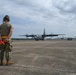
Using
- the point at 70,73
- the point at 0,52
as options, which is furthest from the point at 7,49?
the point at 70,73

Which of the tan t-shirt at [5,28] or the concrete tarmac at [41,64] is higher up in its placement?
the tan t-shirt at [5,28]

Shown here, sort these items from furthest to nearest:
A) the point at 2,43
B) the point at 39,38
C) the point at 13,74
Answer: the point at 39,38
the point at 2,43
the point at 13,74

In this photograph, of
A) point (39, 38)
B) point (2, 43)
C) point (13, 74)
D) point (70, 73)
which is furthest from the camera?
point (39, 38)

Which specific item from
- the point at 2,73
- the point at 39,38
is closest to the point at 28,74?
the point at 2,73

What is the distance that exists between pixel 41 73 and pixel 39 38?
93.0 m

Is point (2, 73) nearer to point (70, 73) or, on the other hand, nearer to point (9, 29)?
point (70, 73)

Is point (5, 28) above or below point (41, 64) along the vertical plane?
above

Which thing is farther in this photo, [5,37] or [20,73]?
[5,37]

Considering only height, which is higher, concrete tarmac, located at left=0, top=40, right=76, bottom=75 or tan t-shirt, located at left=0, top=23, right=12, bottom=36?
tan t-shirt, located at left=0, top=23, right=12, bottom=36

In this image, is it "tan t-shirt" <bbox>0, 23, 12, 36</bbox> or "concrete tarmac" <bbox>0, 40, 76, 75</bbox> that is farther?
"tan t-shirt" <bbox>0, 23, 12, 36</bbox>

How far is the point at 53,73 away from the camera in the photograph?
7.68 m

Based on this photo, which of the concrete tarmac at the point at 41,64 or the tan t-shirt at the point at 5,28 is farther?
the tan t-shirt at the point at 5,28

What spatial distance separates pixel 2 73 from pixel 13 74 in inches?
16.2

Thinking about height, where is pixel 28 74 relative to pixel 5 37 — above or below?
below
